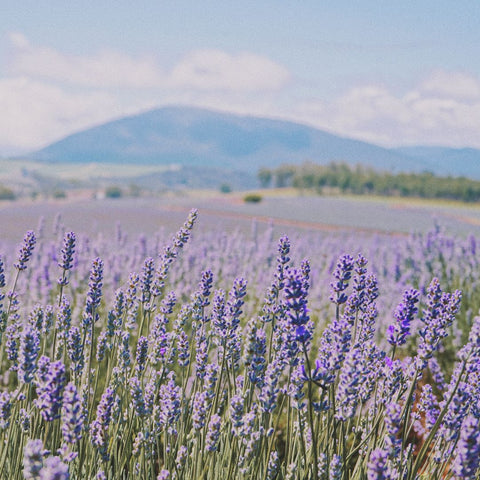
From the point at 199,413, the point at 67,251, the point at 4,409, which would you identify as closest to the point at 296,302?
the point at 199,413

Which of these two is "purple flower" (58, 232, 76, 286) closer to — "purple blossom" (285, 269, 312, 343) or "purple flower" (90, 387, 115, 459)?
"purple flower" (90, 387, 115, 459)

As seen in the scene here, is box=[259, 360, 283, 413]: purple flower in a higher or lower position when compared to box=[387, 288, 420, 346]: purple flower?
lower

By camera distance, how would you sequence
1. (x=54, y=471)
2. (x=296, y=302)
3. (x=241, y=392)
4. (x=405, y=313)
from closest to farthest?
(x=54, y=471) → (x=296, y=302) → (x=405, y=313) → (x=241, y=392)

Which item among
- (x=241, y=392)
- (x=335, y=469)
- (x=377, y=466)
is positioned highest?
(x=377, y=466)

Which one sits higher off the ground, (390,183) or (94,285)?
(390,183)

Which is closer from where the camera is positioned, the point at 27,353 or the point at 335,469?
the point at 27,353

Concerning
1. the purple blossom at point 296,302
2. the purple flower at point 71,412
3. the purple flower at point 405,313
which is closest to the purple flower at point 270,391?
the purple blossom at point 296,302

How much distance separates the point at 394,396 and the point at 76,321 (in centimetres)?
346

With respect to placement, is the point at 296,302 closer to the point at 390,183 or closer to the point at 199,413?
the point at 199,413

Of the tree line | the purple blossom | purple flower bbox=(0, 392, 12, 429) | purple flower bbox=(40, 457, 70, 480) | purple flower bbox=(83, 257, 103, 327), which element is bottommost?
purple flower bbox=(0, 392, 12, 429)

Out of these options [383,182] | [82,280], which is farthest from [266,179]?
[82,280]

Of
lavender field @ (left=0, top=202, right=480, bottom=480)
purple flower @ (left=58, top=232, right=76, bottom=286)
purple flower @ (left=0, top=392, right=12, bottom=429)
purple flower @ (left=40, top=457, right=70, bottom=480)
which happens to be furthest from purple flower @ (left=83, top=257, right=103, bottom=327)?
purple flower @ (left=40, top=457, right=70, bottom=480)

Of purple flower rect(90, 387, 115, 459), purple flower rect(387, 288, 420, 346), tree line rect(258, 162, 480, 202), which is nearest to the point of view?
purple flower rect(90, 387, 115, 459)

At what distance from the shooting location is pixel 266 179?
89.2 metres
